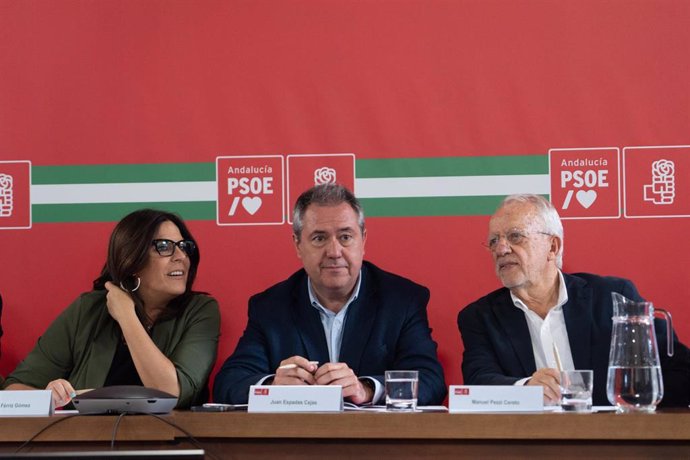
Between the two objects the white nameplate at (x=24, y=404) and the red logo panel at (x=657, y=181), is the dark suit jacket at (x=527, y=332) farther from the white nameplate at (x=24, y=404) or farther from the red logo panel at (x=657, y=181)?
the white nameplate at (x=24, y=404)

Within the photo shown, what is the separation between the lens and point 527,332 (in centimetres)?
269

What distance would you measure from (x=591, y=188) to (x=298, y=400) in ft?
5.29

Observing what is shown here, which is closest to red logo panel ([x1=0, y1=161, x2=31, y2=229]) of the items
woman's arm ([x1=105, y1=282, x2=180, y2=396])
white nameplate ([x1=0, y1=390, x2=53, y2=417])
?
woman's arm ([x1=105, y1=282, x2=180, y2=396])

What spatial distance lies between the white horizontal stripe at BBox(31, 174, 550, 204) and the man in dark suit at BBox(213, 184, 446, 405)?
353 millimetres

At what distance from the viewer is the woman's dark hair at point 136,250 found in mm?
2910

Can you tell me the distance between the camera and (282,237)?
126 inches

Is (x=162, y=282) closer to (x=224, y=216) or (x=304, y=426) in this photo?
(x=224, y=216)

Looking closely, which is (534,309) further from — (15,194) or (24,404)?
(15,194)

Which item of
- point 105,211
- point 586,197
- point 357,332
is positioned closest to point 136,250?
point 105,211

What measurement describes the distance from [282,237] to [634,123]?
1259 millimetres

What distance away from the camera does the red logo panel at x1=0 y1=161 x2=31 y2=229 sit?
10.8ft

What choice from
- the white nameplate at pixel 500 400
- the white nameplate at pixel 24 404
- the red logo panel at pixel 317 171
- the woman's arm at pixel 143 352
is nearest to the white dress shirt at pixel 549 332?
the red logo panel at pixel 317 171

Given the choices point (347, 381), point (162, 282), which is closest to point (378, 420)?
point (347, 381)

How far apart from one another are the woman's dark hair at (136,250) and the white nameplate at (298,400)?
115cm
